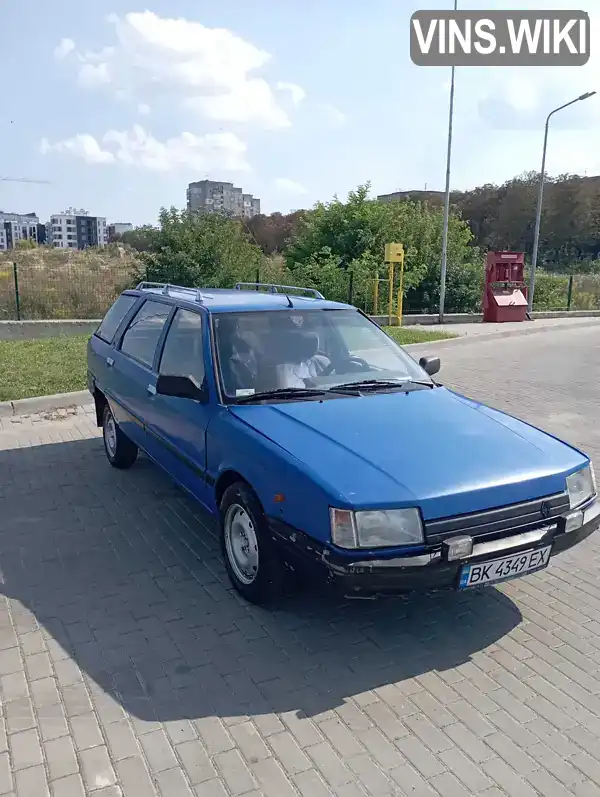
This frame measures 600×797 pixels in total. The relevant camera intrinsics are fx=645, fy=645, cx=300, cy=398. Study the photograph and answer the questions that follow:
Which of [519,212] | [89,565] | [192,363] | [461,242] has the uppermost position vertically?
[519,212]

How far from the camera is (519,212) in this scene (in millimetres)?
61219

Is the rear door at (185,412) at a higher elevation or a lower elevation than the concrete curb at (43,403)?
higher

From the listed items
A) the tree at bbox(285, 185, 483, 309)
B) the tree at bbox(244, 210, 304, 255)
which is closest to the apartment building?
the tree at bbox(244, 210, 304, 255)

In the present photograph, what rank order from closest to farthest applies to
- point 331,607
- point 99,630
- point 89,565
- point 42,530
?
point 99,630, point 331,607, point 89,565, point 42,530

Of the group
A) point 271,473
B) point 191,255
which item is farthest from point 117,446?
point 191,255

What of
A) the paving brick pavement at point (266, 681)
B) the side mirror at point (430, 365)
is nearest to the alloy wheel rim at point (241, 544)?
the paving brick pavement at point (266, 681)

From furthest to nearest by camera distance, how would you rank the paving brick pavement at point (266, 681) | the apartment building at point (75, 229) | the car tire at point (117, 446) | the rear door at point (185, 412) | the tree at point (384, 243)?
the apartment building at point (75, 229), the tree at point (384, 243), the car tire at point (117, 446), the rear door at point (185, 412), the paving brick pavement at point (266, 681)

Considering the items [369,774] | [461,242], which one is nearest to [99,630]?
[369,774]

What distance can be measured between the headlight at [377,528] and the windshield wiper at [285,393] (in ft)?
4.01

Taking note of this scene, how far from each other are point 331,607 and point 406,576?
0.93 m

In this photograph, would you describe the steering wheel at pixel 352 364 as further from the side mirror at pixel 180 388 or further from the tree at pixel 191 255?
the tree at pixel 191 255

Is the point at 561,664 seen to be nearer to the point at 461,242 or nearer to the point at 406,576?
the point at 406,576

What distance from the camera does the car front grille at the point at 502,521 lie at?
3.00m

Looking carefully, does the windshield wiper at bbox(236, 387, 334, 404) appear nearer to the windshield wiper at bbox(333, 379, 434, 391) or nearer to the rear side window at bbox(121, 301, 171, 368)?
the windshield wiper at bbox(333, 379, 434, 391)
